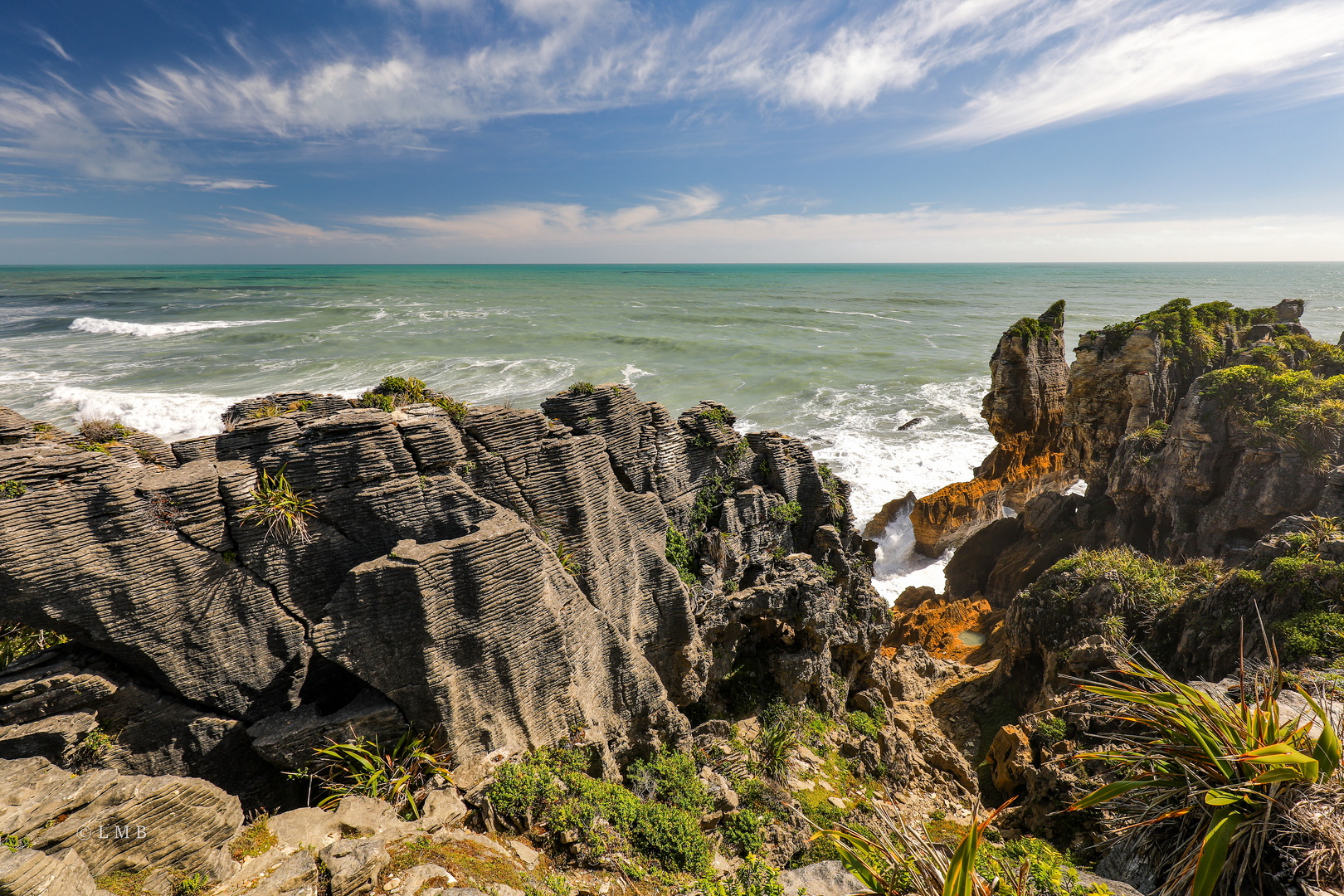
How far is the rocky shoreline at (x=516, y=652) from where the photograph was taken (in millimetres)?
6992

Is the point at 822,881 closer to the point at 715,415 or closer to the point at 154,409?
the point at 715,415

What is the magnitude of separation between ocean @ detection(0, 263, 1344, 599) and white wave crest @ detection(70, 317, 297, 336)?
408mm

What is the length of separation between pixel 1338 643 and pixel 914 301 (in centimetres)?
11090

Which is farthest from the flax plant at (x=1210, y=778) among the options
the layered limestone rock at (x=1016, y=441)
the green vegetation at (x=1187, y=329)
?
the green vegetation at (x=1187, y=329)

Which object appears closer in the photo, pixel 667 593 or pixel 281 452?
pixel 281 452

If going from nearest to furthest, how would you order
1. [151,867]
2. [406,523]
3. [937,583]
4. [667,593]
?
[151,867] → [406,523] → [667,593] → [937,583]

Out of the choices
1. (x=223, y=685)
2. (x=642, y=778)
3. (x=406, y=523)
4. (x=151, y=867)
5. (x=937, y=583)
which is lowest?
(x=937, y=583)

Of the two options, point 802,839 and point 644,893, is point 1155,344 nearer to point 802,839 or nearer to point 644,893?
point 802,839

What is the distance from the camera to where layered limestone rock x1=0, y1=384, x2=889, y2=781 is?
7.46 metres

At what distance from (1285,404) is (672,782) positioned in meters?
22.8

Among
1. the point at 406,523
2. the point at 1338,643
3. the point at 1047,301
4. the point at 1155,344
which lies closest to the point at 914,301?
the point at 1047,301

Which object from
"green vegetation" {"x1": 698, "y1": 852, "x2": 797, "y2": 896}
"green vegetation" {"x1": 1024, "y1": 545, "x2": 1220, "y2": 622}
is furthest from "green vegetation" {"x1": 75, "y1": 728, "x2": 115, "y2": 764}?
"green vegetation" {"x1": 1024, "y1": 545, "x2": 1220, "y2": 622}

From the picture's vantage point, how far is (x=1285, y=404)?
59.1 feet

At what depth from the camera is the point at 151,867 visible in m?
6.27
